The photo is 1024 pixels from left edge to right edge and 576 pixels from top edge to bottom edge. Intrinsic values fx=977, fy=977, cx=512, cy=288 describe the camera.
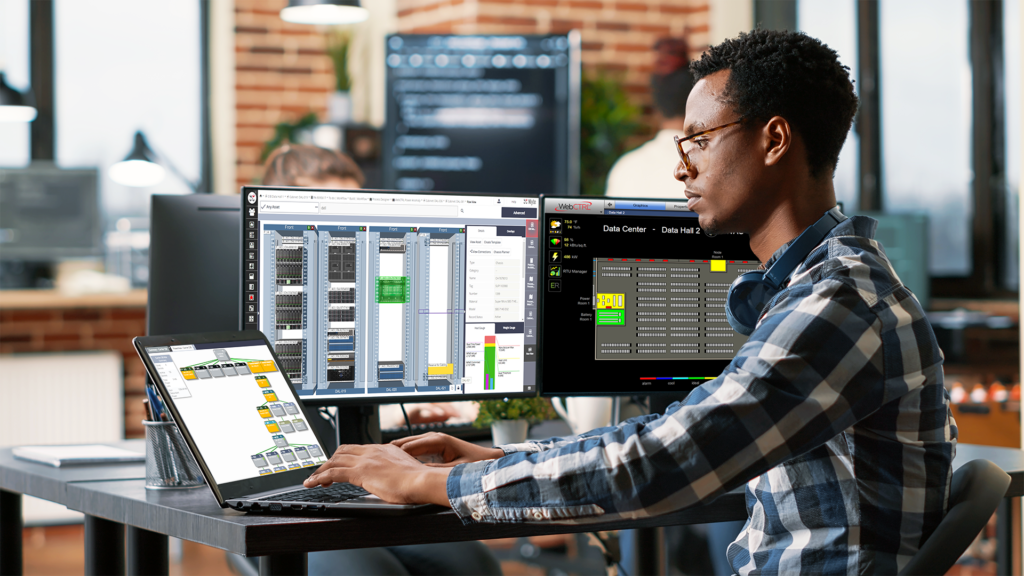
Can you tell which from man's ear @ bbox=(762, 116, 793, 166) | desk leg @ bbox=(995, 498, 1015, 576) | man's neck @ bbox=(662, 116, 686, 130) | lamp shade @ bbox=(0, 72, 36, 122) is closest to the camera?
man's ear @ bbox=(762, 116, 793, 166)

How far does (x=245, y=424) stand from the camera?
50.4 inches

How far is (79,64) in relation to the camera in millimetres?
4512

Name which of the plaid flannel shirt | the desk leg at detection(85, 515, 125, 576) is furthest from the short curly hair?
the desk leg at detection(85, 515, 125, 576)

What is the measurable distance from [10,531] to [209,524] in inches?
29.0

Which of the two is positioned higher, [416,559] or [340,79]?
[340,79]

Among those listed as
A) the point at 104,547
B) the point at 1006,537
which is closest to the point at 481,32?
the point at 1006,537

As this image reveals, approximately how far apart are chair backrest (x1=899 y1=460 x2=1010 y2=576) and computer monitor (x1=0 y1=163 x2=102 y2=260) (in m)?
3.92

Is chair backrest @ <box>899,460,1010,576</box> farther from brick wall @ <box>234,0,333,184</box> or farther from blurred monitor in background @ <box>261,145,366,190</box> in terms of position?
brick wall @ <box>234,0,333,184</box>

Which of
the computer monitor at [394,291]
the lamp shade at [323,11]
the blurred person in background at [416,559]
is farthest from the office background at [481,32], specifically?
the computer monitor at [394,291]

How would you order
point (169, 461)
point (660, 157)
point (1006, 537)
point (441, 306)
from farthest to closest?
point (660, 157) → point (1006, 537) → point (441, 306) → point (169, 461)

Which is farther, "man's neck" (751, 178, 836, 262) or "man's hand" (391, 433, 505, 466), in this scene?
"man's hand" (391, 433, 505, 466)

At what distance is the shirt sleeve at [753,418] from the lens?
906 mm

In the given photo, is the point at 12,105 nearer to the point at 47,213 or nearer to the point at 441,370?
the point at 47,213

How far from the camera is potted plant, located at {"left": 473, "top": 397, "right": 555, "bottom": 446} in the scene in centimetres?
163
